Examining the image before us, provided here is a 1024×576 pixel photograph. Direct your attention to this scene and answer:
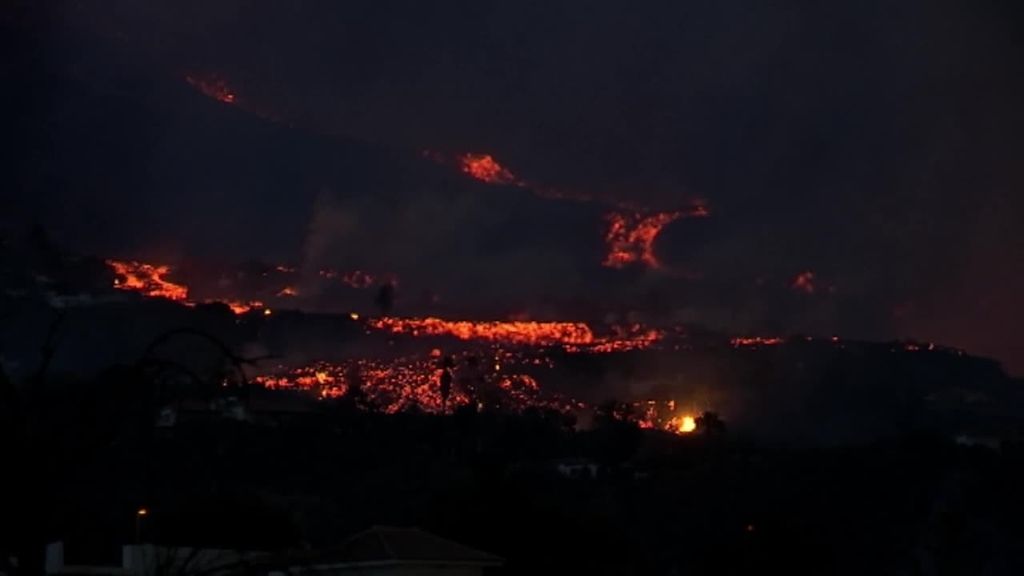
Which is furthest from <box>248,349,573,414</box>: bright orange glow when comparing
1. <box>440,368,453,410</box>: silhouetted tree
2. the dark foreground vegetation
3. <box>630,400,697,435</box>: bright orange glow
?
the dark foreground vegetation

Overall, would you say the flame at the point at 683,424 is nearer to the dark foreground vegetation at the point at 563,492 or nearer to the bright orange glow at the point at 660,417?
the bright orange glow at the point at 660,417

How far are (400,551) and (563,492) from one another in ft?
169

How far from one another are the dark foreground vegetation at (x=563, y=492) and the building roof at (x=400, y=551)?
2.70 meters

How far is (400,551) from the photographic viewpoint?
3503cm

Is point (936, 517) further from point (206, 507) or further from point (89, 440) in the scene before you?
point (89, 440)

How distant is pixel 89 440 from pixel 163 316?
363 feet

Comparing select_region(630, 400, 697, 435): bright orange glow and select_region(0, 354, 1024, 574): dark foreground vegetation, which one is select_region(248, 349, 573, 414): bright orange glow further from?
select_region(0, 354, 1024, 574): dark foreground vegetation

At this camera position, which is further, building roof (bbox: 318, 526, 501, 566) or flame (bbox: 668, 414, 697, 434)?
flame (bbox: 668, 414, 697, 434)

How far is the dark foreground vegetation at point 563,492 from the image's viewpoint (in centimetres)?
5603

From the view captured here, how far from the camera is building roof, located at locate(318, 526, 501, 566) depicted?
34.4 meters

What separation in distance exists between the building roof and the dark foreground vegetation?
2.70m

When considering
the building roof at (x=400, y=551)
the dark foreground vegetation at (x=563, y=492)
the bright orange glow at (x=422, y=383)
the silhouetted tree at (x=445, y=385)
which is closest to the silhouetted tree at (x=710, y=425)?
the dark foreground vegetation at (x=563, y=492)

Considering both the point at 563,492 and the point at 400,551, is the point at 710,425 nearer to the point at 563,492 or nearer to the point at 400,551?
the point at 563,492

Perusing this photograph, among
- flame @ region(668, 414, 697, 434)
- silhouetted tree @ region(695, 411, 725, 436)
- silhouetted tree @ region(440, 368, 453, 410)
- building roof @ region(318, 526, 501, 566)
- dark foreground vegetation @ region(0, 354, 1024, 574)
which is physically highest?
silhouetted tree @ region(440, 368, 453, 410)
